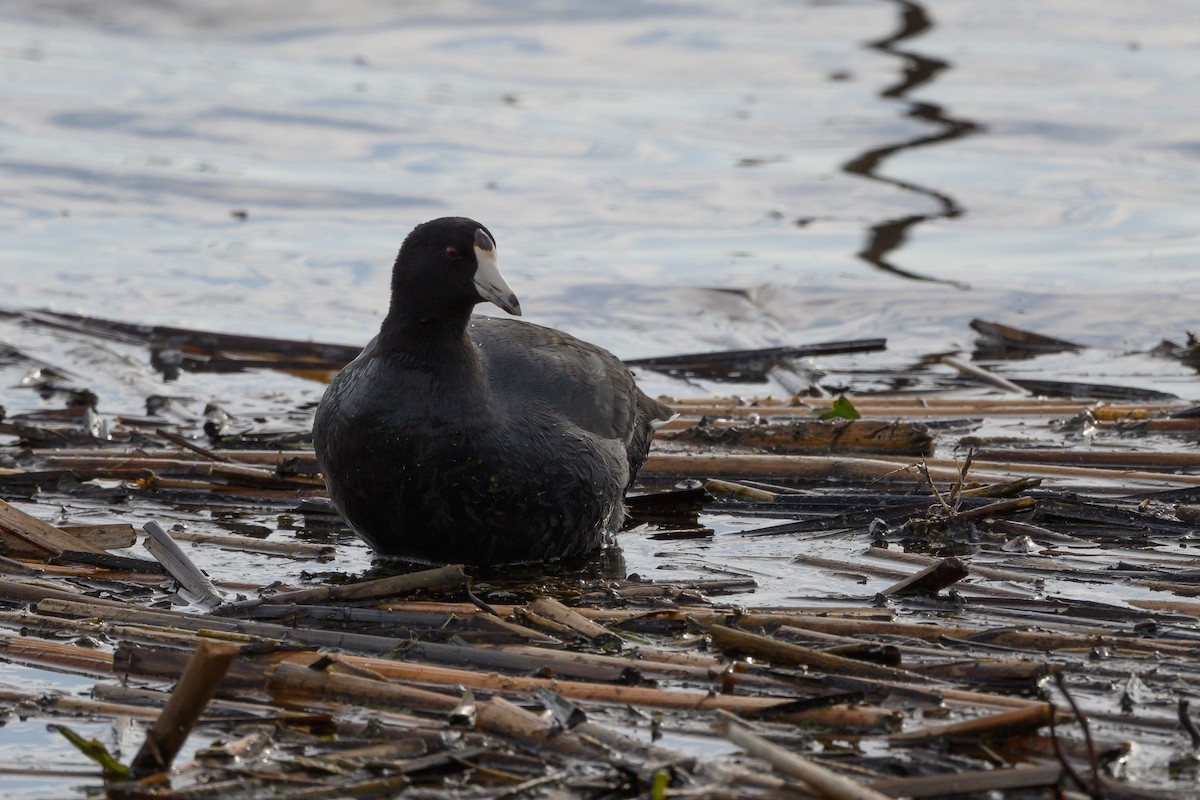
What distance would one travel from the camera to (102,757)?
3234mm

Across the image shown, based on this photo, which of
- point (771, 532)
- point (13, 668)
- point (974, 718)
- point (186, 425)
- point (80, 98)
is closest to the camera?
point (974, 718)

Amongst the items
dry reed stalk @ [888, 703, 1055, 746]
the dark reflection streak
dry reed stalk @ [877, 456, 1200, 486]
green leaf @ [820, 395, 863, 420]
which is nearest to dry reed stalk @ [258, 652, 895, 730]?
dry reed stalk @ [888, 703, 1055, 746]

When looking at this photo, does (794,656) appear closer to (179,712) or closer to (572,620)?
(572,620)

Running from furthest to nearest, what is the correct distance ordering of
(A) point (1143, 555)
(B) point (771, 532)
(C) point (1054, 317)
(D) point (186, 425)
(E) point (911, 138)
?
(E) point (911, 138)
(C) point (1054, 317)
(D) point (186, 425)
(B) point (771, 532)
(A) point (1143, 555)

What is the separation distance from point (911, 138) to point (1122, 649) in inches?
359

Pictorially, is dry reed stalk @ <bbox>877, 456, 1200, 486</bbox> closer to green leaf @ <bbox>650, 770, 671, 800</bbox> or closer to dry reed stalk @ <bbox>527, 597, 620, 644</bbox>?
dry reed stalk @ <bbox>527, 597, 620, 644</bbox>

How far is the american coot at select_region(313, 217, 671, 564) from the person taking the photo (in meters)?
4.88

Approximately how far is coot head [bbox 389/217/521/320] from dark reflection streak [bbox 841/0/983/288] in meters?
5.21

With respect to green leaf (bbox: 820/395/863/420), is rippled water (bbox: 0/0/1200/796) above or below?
above

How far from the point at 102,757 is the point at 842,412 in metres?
3.87

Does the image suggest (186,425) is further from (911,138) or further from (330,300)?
(911,138)

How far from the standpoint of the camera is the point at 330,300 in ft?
31.4

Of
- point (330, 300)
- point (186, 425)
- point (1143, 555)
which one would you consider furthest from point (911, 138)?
point (1143, 555)

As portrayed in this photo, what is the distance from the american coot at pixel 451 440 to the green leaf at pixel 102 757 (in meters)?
1.70
